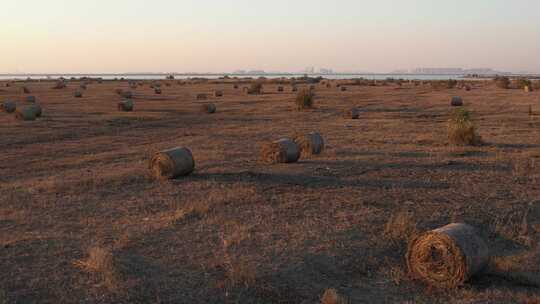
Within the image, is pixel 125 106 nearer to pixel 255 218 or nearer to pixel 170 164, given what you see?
pixel 170 164

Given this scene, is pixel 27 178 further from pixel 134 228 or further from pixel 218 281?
pixel 218 281

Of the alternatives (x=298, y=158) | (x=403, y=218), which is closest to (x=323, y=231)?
(x=403, y=218)

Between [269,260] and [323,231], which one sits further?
[323,231]

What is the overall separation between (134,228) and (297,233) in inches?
114

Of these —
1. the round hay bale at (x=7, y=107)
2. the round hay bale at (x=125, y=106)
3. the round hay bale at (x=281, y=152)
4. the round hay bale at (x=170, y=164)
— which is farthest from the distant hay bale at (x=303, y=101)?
the round hay bale at (x=170, y=164)

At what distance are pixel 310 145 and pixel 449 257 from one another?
9.29m

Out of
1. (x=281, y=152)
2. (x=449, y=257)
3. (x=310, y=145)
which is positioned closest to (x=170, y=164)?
(x=281, y=152)

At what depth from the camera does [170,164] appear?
12.5 metres

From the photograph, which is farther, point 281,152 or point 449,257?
point 281,152

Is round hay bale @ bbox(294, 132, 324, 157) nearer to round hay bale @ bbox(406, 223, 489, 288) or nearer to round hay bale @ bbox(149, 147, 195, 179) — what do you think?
round hay bale @ bbox(149, 147, 195, 179)

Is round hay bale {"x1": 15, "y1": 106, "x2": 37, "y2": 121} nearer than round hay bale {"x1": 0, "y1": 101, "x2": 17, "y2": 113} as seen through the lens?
Yes

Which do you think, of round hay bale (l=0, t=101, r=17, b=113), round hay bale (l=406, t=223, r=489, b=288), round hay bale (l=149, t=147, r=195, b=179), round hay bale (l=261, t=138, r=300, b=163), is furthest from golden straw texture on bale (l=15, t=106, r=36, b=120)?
round hay bale (l=406, t=223, r=489, b=288)

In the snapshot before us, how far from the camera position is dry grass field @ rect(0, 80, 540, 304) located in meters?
6.63

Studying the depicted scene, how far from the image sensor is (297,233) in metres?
8.52
